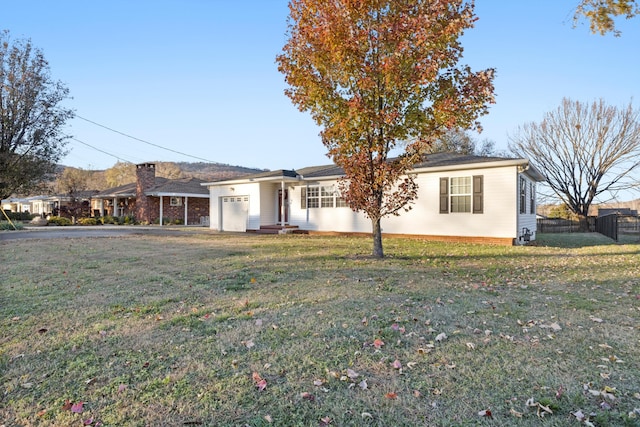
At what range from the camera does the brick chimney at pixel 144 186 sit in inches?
1169

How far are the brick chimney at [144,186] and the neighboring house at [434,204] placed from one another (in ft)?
40.7

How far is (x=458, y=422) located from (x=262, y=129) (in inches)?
942

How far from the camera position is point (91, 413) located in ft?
7.95

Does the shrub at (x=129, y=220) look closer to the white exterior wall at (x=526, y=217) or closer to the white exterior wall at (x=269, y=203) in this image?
the white exterior wall at (x=269, y=203)

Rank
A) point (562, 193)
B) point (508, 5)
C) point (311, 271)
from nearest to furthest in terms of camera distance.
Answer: point (311, 271)
point (508, 5)
point (562, 193)

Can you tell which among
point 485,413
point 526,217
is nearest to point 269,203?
point 526,217

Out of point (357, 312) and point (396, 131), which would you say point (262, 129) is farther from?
point (357, 312)

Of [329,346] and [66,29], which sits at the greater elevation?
[66,29]

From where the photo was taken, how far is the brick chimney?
29.7 m

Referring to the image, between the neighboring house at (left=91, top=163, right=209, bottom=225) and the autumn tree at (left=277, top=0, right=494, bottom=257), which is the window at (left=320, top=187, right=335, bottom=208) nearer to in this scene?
the autumn tree at (left=277, top=0, right=494, bottom=257)

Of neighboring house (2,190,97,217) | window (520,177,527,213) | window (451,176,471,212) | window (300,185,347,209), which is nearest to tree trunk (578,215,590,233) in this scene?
window (520,177,527,213)

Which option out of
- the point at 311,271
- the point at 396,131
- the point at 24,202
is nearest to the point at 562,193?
the point at 396,131

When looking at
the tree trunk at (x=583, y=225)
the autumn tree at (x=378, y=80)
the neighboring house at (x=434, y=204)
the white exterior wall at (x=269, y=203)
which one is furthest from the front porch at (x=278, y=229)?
the tree trunk at (x=583, y=225)

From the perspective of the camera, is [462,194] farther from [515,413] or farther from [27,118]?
[27,118]
